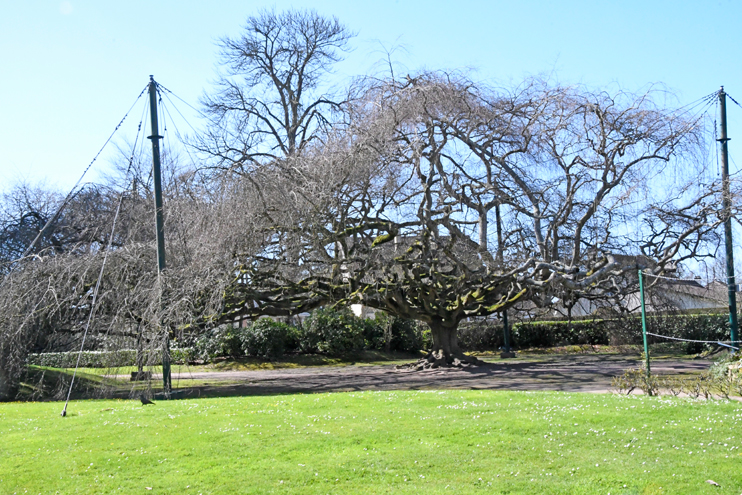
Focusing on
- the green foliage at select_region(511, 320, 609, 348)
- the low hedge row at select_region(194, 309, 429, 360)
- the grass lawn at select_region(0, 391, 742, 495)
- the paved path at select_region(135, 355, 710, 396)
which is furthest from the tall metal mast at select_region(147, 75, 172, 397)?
the green foliage at select_region(511, 320, 609, 348)

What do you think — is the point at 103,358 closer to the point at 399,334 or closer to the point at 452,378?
the point at 452,378

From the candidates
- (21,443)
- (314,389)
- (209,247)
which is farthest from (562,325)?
(21,443)

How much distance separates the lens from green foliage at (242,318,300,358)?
82.6 feet

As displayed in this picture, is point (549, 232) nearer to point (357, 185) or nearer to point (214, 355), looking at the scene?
point (357, 185)

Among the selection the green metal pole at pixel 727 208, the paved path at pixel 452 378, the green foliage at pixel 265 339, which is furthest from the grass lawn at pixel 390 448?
the green foliage at pixel 265 339

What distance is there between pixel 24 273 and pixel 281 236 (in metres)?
5.61

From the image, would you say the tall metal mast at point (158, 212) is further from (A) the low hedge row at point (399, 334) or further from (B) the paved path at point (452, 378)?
(A) the low hedge row at point (399, 334)

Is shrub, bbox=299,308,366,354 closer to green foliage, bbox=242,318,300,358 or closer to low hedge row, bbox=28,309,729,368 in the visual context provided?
low hedge row, bbox=28,309,729,368

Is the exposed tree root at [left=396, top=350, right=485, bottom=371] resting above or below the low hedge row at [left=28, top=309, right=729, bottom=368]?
below

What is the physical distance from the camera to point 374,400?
34.7 feet

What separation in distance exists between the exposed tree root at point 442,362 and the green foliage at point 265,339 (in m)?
6.79

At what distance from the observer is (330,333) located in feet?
86.3

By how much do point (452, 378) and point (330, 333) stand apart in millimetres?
→ 10215

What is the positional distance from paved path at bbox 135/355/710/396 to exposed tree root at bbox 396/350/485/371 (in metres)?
0.40
